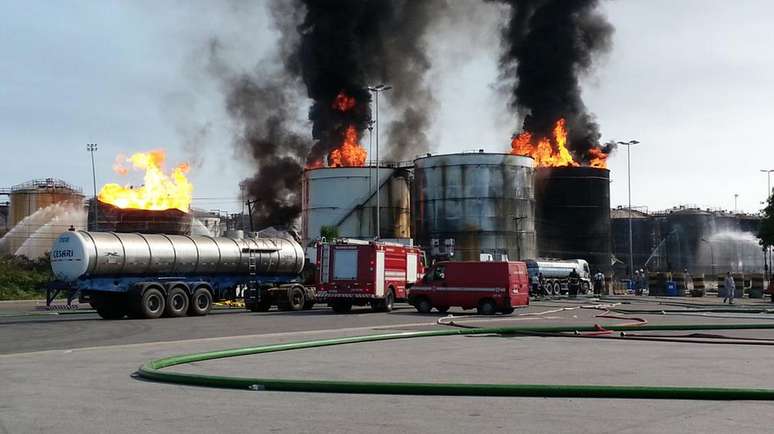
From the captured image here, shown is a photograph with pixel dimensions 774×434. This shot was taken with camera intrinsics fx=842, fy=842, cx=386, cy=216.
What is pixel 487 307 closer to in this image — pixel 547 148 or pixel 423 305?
pixel 423 305

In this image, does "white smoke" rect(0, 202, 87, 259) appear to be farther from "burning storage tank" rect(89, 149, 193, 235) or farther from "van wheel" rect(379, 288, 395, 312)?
"van wheel" rect(379, 288, 395, 312)

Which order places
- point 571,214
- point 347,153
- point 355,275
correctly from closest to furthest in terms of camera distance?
point 355,275 → point 571,214 → point 347,153

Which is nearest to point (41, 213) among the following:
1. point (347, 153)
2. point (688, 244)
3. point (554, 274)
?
point (347, 153)

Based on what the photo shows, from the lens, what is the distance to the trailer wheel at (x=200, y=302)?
3203cm

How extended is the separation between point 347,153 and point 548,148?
2156 cm

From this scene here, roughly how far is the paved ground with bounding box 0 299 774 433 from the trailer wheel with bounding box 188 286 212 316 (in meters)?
8.90

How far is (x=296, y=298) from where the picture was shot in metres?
36.4

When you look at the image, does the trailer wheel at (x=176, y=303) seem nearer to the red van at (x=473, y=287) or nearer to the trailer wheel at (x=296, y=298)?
the trailer wheel at (x=296, y=298)

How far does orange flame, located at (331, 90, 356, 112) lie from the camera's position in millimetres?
86375

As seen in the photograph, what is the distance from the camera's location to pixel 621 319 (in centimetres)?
2714

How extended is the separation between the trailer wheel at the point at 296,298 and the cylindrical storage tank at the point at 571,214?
2161 inches

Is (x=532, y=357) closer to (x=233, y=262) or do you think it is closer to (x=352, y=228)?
(x=233, y=262)

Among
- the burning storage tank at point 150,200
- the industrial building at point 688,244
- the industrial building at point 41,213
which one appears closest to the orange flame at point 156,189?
the burning storage tank at point 150,200

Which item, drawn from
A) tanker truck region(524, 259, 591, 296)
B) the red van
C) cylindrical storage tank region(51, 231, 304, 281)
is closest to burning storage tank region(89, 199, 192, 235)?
cylindrical storage tank region(51, 231, 304, 281)
